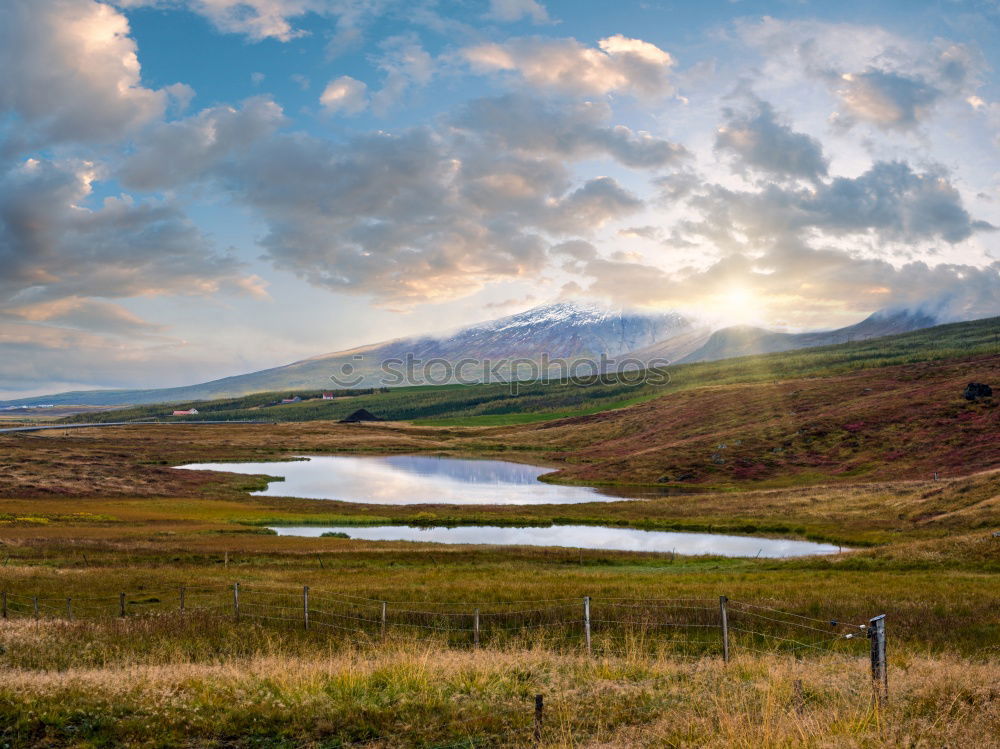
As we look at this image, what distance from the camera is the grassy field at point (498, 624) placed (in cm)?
1198

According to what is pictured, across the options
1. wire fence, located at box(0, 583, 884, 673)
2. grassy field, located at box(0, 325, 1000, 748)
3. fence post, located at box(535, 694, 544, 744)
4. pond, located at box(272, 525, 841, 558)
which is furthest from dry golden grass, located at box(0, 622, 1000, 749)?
pond, located at box(272, 525, 841, 558)

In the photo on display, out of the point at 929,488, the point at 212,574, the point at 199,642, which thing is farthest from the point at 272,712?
the point at 929,488

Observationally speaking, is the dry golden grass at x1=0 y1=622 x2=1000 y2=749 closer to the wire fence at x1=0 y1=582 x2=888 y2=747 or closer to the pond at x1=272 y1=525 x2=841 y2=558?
the wire fence at x1=0 y1=582 x2=888 y2=747

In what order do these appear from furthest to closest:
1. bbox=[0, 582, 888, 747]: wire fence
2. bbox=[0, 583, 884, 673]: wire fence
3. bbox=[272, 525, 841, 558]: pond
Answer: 1. bbox=[272, 525, 841, 558]: pond
2. bbox=[0, 583, 884, 673]: wire fence
3. bbox=[0, 582, 888, 747]: wire fence

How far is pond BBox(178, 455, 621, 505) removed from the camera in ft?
314

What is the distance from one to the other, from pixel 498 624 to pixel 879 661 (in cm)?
1582

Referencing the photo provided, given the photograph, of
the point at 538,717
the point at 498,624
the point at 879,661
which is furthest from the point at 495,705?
the point at 498,624

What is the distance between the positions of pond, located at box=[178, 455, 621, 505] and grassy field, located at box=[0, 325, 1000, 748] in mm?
10555

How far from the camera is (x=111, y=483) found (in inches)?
3819

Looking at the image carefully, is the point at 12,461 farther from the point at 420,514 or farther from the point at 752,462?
the point at 752,462

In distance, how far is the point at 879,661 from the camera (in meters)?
11.8

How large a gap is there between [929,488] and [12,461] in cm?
12435

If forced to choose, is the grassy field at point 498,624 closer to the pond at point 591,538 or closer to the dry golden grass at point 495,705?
the dry golden grass at point 495,705

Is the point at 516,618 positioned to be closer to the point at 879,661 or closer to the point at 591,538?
the point at 879,661
